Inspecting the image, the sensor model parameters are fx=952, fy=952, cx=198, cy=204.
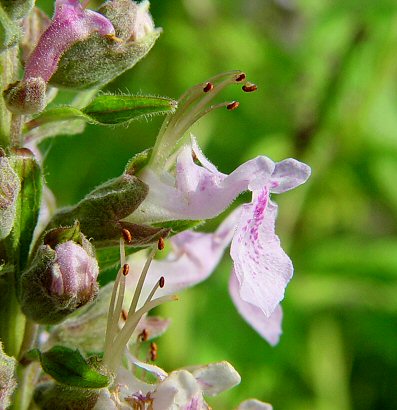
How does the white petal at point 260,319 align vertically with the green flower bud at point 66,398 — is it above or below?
below

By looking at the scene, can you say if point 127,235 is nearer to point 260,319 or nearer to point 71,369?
point 71,369

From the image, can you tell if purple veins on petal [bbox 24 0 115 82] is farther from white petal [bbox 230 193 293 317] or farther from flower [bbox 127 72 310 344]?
white petal [bbox 230 193 293 317]

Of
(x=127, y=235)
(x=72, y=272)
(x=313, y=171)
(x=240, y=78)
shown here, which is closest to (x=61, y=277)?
(x=72, y=272)

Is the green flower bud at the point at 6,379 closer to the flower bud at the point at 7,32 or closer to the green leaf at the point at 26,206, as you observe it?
the green leaf at the point at 26,206

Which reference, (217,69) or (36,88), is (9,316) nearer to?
(36,88)

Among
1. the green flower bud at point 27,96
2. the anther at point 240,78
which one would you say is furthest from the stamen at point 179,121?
the green flower bud at point 27,96

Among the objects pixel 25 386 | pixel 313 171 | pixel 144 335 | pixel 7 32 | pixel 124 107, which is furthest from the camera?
pixel 313 171
